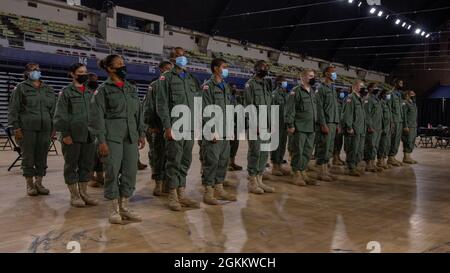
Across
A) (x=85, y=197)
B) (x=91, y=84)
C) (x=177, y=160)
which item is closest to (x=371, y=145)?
(x=177, y=160)

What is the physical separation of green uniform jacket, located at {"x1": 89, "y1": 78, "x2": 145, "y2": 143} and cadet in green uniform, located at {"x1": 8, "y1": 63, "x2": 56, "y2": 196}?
150cm

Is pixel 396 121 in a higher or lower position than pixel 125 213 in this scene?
higher

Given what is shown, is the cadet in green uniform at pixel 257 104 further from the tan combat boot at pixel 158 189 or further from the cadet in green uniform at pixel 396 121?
the cadet in green uniform at pixel 396 121

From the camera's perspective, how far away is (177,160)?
4.43 m

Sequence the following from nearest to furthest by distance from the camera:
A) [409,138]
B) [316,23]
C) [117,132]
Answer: [117,132] → [409,138] → [316,23]

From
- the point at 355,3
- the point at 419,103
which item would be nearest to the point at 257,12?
the point at 355,3

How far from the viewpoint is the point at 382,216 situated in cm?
429

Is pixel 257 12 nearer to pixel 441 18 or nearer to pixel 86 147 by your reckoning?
pixel 441 18

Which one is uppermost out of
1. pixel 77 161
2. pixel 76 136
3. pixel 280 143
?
pixel 76 136

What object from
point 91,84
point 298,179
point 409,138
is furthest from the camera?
point 409,138

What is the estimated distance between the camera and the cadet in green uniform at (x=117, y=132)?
12.5ft

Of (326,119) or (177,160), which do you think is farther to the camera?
(326,119)

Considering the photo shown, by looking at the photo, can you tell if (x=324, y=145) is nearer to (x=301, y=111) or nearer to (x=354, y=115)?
(x=301, y=111)

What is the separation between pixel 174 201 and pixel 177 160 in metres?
0.40
